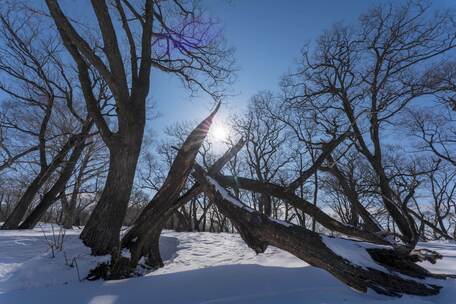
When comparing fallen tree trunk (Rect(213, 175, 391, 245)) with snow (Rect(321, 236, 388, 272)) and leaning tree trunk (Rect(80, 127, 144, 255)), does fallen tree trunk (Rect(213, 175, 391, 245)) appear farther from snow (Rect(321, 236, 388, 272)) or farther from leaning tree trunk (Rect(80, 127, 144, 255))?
leaning tree trunk (Rect(80, 127, 144, 255))

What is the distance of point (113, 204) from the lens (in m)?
4.78

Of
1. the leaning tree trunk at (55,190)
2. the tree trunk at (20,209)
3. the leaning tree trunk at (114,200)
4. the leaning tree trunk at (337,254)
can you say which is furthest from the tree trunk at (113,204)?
the tree trunk at (20,209)

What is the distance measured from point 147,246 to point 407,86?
32.8 ft

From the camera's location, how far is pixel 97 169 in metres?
17.3

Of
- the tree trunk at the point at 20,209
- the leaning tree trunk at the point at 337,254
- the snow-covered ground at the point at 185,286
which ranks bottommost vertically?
the snow-covered ground at the point at 185,286

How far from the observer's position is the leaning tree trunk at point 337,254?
2656 millimetres

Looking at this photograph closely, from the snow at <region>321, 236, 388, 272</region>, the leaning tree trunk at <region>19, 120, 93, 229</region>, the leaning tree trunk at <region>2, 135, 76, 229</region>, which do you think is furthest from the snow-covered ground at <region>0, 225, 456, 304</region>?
the leaning tree trunk at <region>2, 135, 76, 229</region>

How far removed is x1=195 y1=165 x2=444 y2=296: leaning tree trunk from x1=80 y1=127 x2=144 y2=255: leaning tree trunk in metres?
1.88

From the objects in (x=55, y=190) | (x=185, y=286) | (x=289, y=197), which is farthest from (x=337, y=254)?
(x=55, y=190)

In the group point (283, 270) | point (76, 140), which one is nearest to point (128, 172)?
point (283, 270)

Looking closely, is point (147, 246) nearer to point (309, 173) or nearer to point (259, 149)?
point (309, 173)

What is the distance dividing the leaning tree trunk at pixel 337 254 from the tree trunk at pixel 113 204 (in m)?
1.88

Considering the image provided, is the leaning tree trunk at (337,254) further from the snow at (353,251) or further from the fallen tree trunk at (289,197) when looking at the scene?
the fallen tree trunk at (289,197)

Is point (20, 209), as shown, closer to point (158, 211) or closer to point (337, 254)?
point (158, 211)
